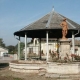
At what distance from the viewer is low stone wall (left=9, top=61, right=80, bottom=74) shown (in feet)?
50.9

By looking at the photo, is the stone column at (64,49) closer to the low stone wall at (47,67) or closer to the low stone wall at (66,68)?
the low stone wall at (47,67)

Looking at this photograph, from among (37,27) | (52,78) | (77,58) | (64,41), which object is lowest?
(52,78)

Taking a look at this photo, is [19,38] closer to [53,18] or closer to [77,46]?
[53,18]

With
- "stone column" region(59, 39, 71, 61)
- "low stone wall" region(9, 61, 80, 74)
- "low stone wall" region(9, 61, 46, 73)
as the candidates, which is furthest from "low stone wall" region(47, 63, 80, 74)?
"stone column" region(59, 39, 71, 61)

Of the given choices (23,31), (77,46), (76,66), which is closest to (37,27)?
(23,31)

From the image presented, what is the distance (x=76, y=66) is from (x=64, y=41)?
102 inches

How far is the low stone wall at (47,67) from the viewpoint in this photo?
15.5 metres

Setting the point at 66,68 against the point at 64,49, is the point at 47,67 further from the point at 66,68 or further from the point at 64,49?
the point at 64,49

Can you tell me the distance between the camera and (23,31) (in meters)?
19.9

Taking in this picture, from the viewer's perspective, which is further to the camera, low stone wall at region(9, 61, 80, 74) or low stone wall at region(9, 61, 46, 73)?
low stone wall at region(9, 61, 46, 73)

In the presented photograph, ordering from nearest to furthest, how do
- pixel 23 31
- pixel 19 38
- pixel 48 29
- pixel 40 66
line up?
1. pixel 40 66
2. pixel 48 29
3. pixel 23 31
4. pixel 19 38

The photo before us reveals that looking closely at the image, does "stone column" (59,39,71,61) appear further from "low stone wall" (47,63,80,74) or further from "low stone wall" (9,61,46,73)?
"low stone wall" (47,63,80,74)

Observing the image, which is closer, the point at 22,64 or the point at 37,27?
the point at 22,64

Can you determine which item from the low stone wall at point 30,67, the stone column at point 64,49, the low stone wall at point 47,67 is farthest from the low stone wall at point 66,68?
the stone column at point 64,49
